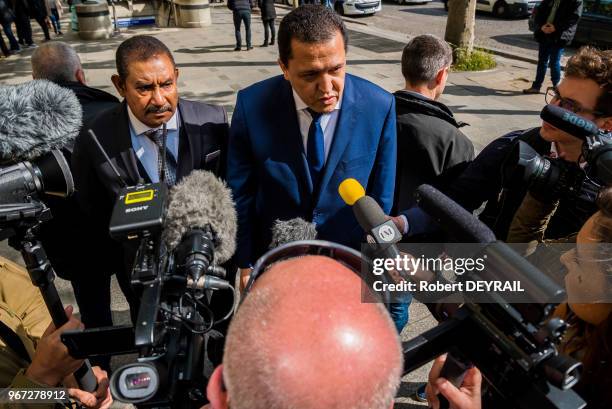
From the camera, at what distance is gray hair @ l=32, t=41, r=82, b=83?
2.94 m

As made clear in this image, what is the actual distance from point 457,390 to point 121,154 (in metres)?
1.83

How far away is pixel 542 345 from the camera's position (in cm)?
88

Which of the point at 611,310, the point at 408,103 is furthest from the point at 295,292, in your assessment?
the point at 408,103

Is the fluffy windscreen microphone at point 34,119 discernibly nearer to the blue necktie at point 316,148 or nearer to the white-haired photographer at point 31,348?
the white-haired photographer at point 31,348

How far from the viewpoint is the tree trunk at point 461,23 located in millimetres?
8570

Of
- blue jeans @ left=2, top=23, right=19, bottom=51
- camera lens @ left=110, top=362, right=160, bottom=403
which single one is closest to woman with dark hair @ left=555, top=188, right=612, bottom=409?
camera lens @ left=110, top=362, right=160, bottom=403

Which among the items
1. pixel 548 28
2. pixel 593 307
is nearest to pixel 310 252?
pixel 593 307

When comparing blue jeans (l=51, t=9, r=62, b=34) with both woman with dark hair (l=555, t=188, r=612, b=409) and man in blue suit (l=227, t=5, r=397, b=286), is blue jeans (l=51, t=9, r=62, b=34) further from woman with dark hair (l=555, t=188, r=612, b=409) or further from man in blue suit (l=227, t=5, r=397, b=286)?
woman with dark hair (l=555, t=188, r=612, b=409)

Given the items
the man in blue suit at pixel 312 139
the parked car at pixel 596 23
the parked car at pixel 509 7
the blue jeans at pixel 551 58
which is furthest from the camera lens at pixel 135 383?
the parked car at pixel 509 7

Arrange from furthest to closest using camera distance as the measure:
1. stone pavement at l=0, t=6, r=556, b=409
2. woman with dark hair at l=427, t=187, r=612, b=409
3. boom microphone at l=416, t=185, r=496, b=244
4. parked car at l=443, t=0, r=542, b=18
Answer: parked car at l=443, t=0, r=542, b=18
stone pavement at l=0, t=6, r=556, b=409
woman with dark hair at l=427, t=187, r=612, b=409
boom microphone at l=416, t=185, r=496, b=244

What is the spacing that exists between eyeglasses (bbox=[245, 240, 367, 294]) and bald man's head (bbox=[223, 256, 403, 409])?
20cm

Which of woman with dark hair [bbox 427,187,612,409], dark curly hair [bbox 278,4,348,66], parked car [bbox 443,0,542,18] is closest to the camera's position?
woman with dark hair [bbox 427,187,612,409]

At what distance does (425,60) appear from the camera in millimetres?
2516

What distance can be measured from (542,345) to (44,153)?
62.7 inches
